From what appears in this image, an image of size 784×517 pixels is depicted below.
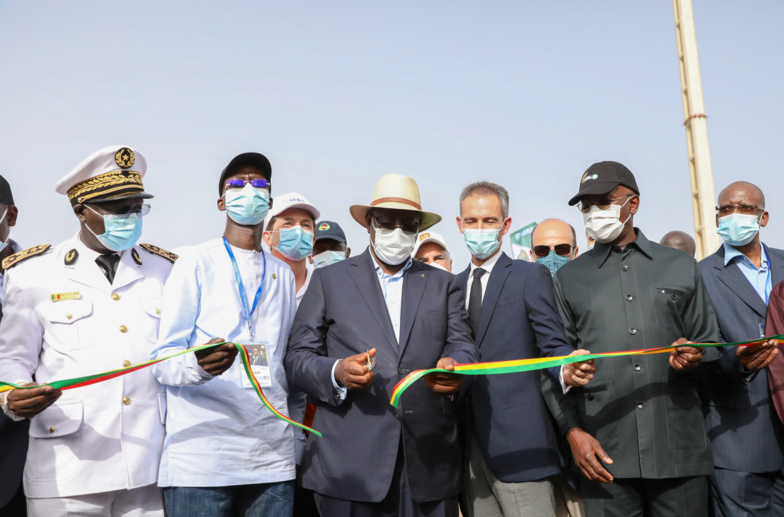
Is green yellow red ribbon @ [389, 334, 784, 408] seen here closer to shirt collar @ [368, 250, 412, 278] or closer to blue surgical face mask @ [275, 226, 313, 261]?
shirt collar @ [368, 250, 412, 278]

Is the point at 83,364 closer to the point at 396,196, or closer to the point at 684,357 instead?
the point at 396,196

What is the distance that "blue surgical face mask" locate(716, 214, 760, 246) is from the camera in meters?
5.53

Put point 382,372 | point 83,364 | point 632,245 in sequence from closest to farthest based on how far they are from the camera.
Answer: point 83,364 < point 382,372 < point 632,245

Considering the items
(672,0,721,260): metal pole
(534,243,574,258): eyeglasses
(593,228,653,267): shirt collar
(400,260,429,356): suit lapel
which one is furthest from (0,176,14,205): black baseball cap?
(672,0,721,260): metal pole

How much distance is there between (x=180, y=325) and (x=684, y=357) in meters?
3.18

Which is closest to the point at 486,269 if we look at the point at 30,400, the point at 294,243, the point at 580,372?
the point at 580,372

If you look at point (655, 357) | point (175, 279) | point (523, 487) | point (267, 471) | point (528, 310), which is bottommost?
point (523, 487)

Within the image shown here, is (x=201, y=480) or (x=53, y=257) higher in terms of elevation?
(x=53, y=257)

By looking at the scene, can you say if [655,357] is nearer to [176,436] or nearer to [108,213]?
[176,436]

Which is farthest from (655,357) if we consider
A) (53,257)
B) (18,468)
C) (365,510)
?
(18,468)

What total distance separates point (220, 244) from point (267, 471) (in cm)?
151

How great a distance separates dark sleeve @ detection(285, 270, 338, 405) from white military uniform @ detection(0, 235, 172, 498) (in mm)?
912

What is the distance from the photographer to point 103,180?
452 centimetres

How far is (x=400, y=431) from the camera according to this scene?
4219 millimetres
